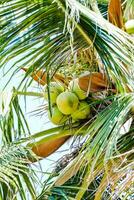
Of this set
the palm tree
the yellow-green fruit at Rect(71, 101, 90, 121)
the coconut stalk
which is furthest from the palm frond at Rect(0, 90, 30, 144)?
the coconut stalk

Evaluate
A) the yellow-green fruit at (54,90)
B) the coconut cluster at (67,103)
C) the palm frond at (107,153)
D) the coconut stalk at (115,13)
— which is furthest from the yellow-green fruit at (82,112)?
the coconut stalk at (115,13)

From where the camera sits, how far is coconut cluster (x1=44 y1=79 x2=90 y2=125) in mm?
2789

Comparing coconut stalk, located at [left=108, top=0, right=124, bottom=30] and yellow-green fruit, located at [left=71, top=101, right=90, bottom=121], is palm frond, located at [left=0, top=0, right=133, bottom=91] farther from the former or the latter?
yellow-green fruit, located at [left=71, top=101, right=90, bottom=121]

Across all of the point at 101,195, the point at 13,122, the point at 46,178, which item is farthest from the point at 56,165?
the point at 101,195

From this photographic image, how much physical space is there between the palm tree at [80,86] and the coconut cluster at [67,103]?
0.04 metres

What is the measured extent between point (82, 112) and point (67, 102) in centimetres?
13

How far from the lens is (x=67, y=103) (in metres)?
2.76

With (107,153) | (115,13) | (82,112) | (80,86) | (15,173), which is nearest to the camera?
(107,153)

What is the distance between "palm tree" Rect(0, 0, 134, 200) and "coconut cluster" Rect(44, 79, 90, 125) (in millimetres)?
36

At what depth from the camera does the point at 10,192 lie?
285cm

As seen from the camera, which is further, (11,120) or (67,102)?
(11,120)

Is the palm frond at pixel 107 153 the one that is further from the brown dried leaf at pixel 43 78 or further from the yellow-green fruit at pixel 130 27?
the brown dried leaf at pixel 43 78

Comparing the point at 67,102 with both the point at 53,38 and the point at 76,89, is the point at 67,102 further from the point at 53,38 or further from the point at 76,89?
the point at 53,38

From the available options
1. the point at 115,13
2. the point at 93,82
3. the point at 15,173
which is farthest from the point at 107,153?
the point at 115,13
